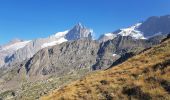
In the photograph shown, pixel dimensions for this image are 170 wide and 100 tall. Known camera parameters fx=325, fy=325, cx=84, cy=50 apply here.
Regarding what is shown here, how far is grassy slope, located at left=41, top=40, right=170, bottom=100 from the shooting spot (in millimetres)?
22845

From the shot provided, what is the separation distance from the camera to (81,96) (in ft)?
92.0

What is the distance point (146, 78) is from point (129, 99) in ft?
8.57

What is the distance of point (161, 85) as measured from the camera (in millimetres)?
22781

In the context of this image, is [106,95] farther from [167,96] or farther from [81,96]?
[167,96]

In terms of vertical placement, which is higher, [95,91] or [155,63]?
[155,63]

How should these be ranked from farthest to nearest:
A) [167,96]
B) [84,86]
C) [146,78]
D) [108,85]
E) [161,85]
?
[84,86], [108,85], [146,78], [161,85], [167,96]

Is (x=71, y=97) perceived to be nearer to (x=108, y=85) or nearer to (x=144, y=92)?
(x=108, y=85)

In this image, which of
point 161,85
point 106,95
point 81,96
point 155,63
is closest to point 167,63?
point 155,63

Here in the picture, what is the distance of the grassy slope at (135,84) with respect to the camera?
22845mm

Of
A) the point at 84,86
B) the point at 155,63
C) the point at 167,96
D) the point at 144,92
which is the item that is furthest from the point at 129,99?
the point at 84,86

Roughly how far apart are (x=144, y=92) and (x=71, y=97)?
7.83m

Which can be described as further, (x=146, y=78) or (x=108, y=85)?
(x=108, y=85)

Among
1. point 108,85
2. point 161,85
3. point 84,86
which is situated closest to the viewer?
point 161,85

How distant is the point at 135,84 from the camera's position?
25.1m
